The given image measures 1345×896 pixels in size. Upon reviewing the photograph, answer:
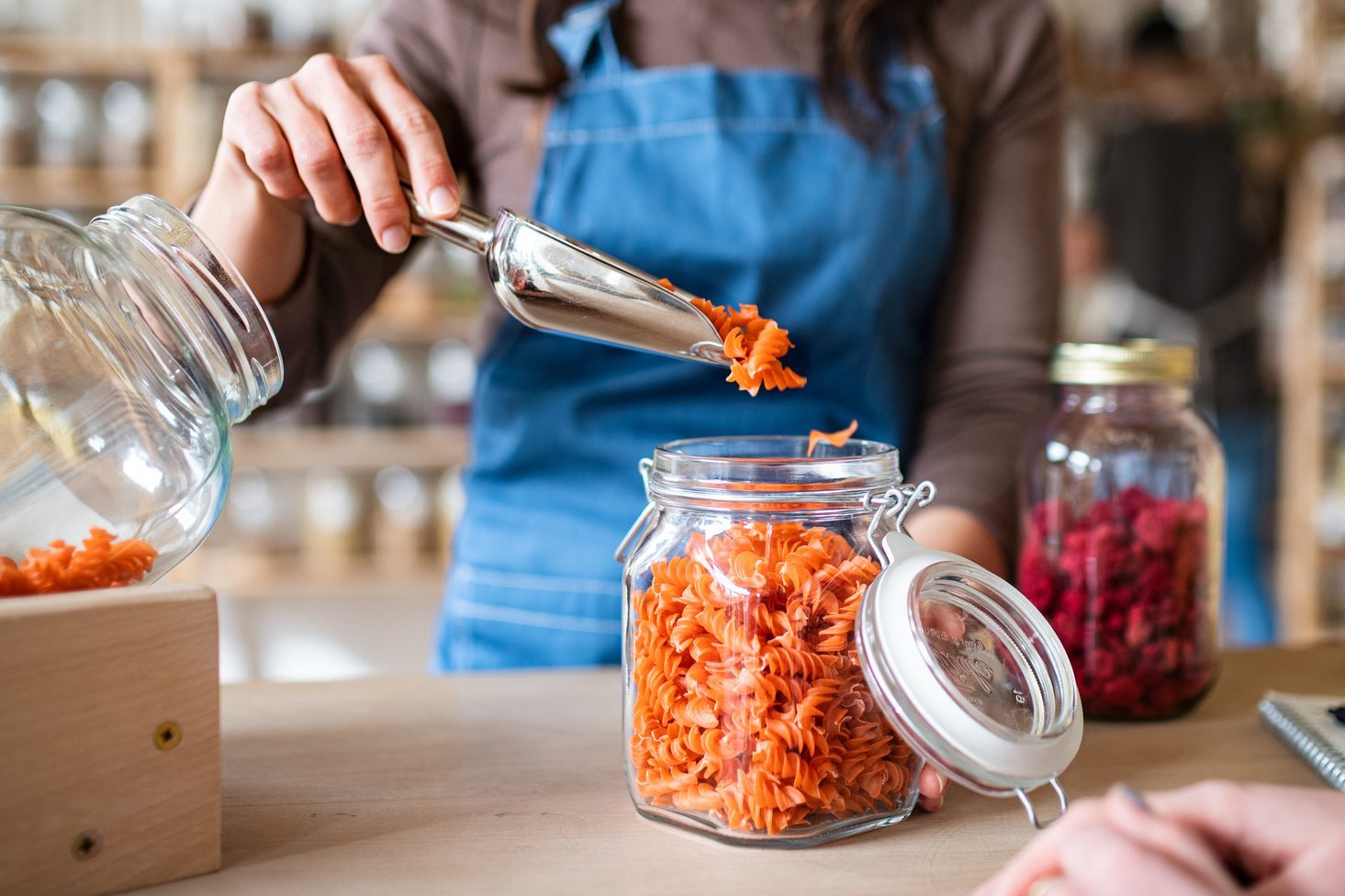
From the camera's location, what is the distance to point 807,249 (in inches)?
41.7

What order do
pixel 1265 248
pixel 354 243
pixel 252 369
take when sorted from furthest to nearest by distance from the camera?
pixel 1265 248 → pixel 354 243 → pixel 252 369

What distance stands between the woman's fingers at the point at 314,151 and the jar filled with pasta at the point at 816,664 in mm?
272

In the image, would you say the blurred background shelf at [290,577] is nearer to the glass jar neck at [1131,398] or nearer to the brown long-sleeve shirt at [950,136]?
the brown long-sleeve shirt at [950,136]

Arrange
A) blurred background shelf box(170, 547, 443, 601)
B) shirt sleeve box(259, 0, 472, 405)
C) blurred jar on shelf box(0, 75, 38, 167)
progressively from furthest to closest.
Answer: blurred background shelf box(170, 547, 443, 601) < blurred jar on shelf box(0, 75, 38, 167) < shirt sleeve box(259, 0, 472, 405)

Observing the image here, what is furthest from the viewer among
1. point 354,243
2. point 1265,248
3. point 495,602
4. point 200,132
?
point 1265,248

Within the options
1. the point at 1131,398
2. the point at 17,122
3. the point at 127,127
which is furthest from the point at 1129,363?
the point at 17,122

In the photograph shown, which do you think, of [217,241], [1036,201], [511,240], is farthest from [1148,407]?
[217,241]

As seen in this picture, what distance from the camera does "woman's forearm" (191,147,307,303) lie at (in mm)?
838

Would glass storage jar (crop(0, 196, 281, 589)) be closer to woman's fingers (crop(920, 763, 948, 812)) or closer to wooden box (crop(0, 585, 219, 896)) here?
wooden box (crop(0, 585, 219, 896))

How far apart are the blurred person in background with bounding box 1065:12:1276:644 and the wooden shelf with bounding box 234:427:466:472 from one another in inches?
73.4

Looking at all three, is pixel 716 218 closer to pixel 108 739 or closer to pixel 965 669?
pixel 965 669

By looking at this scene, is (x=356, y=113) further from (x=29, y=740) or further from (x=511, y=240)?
(x=29, y=740)

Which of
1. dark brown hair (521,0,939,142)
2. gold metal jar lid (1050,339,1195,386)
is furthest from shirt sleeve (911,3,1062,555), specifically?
gold metal jar lid (1050,339,1195,386)

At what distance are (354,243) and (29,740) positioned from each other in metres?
0.57
